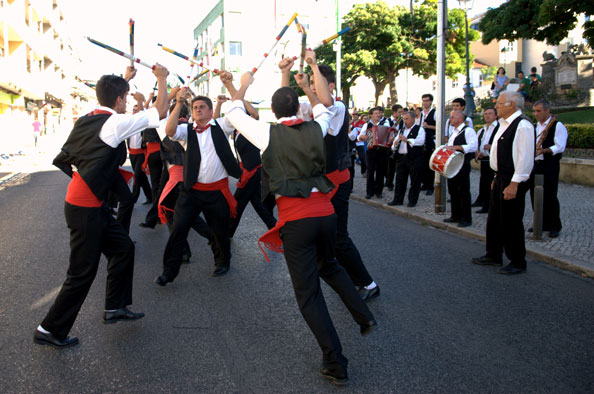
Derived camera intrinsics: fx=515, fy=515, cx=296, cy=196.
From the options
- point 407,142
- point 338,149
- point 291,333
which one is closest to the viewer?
point 291,333

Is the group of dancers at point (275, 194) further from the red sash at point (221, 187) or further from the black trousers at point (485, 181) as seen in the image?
the black trousers at point (485, 181)

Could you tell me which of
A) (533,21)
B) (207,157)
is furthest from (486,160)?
(533,21)

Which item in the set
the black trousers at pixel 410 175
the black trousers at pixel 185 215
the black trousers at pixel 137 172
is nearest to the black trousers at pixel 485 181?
the black trousers at pixel 410 175

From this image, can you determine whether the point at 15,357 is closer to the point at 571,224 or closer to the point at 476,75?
the point at 571,224

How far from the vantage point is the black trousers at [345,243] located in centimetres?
461

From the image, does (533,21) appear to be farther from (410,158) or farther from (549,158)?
(549,158)

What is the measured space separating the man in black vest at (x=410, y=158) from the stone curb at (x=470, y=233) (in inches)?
15.5

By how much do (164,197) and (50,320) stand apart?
2165 mm

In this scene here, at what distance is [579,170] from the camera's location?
39.2ft

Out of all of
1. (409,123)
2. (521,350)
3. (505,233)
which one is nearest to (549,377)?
(521,350)

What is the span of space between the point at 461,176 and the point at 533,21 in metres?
11.4

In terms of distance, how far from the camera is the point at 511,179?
5555mm

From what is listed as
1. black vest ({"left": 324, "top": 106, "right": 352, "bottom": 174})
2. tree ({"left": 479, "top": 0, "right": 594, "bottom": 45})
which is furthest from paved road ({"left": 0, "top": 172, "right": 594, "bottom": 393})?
tree ({"left": 479, "top": 0, "right": 594, "bottom": 45})

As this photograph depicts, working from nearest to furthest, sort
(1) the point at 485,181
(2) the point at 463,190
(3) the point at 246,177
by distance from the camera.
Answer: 1. (3) the point at 246,177
2. (2) the point at 463,190
3. (1) the point at 485,181
